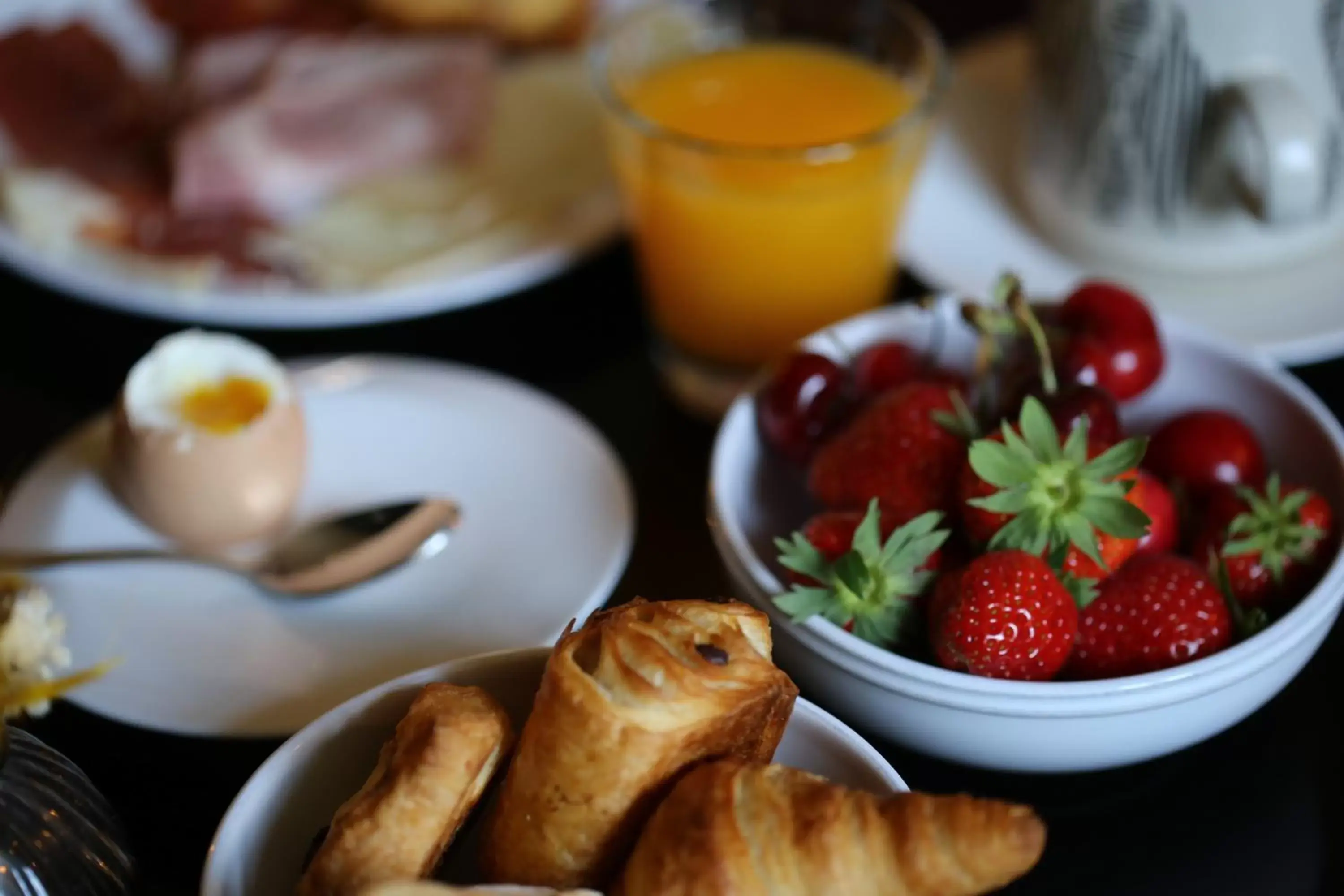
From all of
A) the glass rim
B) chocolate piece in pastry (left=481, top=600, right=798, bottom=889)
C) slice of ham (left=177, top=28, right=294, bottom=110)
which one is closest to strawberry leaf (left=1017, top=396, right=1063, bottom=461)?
chocolate piece in pastry (left=481, top=600, right=798, bottom=889)

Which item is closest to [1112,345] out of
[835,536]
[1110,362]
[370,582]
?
[1110,362]

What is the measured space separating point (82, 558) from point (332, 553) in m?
0.17

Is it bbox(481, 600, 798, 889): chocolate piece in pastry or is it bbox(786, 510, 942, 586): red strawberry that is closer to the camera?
bbox(481, 600, 798, 889): chocolate piece in pastry

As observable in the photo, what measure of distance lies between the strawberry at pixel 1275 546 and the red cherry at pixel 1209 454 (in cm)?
5

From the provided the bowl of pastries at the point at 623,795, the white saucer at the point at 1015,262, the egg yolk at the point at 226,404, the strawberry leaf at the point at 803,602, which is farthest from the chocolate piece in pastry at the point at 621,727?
the white saucer at the point at 1015,262

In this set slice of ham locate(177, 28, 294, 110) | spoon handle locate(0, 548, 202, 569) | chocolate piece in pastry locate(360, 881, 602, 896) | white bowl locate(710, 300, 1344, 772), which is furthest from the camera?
slice of ham locate(177, 28, 294, 110)

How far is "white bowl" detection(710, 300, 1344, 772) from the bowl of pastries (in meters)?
0.09

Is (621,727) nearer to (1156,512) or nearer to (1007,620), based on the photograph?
(1007,620)

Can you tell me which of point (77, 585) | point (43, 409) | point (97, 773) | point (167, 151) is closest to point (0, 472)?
point (43, 409)

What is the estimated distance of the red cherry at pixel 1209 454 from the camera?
856 millimetres

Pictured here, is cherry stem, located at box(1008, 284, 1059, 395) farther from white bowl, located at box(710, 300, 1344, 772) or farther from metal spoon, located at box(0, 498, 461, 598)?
metal spoon, located at box(0, 498, 461, 598)

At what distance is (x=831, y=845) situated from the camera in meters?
→ 0.54

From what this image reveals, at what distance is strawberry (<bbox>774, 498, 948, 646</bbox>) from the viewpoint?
73 cm

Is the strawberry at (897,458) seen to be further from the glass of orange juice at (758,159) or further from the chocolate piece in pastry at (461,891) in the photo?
the chocolate piece in pastry at (461,891)
